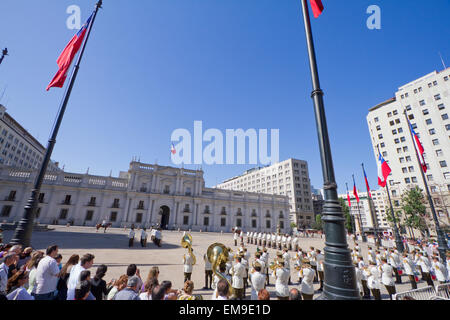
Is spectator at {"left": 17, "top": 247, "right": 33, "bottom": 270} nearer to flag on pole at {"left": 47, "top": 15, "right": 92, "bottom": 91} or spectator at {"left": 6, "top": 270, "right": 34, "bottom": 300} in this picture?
spectator at {"left": 6, "top": 270, "right": 34, "bottom": 300}

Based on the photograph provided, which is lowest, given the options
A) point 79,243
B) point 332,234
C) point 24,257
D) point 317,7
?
point 79,243

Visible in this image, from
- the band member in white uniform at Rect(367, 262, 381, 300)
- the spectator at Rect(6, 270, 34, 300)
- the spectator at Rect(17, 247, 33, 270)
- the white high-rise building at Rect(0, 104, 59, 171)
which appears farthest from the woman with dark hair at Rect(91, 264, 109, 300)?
the white high-rise building at Rect(0, 104, 59, 171)

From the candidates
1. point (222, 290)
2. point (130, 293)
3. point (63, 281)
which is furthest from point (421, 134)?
point (63, 281)

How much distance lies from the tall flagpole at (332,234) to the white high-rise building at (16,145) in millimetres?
61976

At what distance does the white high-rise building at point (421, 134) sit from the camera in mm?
34625

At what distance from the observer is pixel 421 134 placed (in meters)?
38.2

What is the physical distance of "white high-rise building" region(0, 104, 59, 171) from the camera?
46.1 metres

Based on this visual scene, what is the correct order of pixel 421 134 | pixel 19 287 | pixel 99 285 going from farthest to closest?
pixel 421 134, pixel 99 285, pixel 19 287

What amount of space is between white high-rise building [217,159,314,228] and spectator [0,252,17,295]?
68.4 metres

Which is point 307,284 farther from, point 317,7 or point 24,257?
point 317,7

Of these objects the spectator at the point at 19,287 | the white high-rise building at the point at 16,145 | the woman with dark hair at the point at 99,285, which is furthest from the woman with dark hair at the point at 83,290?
the white high-rise building at the point at 16,145

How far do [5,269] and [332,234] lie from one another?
20.5ft
